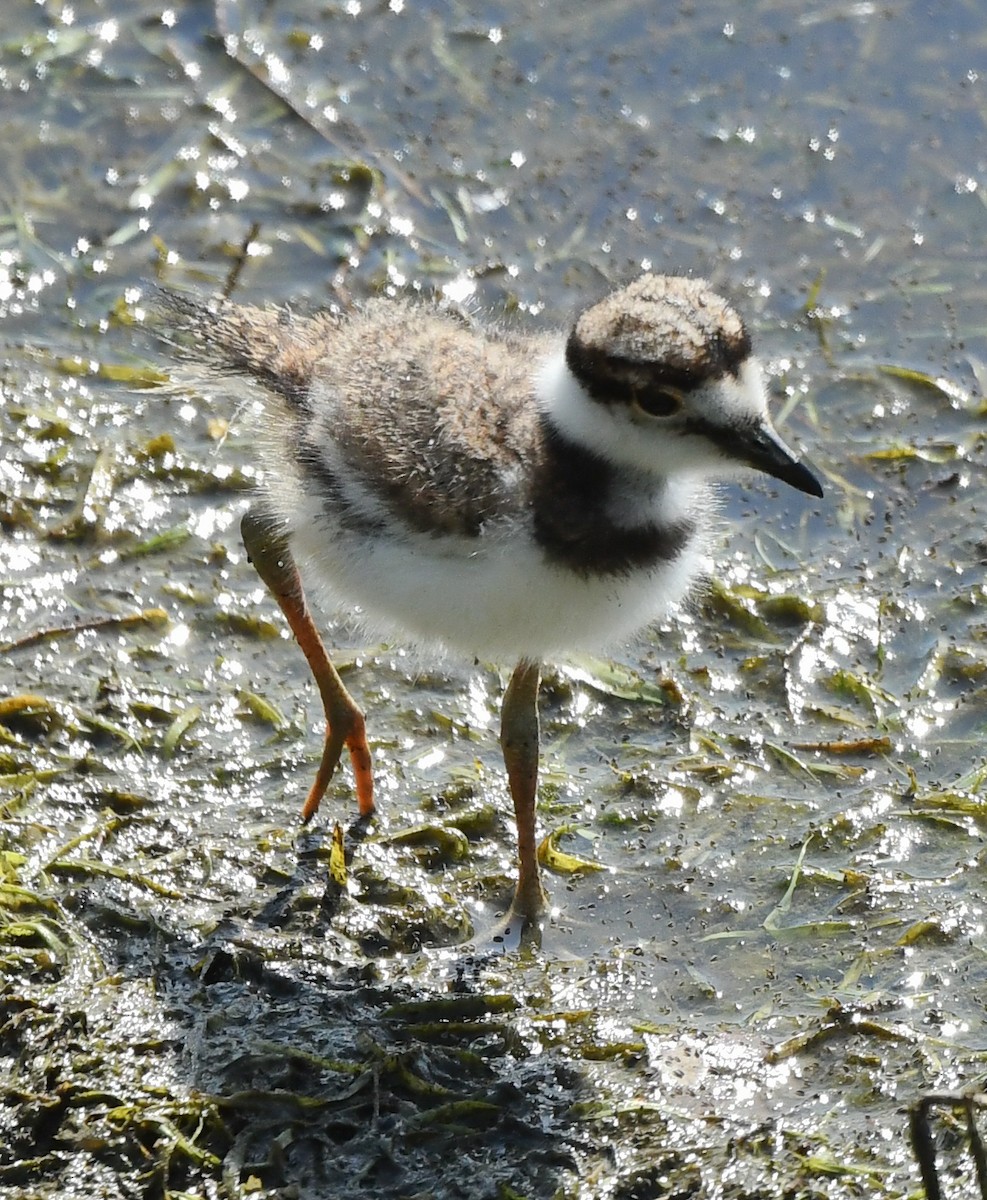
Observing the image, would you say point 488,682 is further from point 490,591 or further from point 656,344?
point 656,344

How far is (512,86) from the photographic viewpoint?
6.54 meters

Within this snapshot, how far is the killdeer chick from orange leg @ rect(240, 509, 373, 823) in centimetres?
24

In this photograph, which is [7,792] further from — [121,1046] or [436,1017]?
[436,1017]

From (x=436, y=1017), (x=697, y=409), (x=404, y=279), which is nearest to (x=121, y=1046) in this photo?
(x=436, y=1017)

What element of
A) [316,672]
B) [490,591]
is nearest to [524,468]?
[490,591]

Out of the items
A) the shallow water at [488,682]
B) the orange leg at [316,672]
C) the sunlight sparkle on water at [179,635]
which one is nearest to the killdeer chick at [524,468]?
the orange leg at [316,672]

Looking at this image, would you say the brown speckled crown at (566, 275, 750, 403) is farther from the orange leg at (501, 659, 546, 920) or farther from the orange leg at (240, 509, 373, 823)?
the orange leg at (240, 509, 373, 823)

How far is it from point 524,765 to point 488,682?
30.3 inches

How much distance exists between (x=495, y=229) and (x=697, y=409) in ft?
9.82

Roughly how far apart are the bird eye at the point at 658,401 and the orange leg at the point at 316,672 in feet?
3.51

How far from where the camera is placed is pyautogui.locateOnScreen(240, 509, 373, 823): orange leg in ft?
12.8

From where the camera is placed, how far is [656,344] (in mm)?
3109

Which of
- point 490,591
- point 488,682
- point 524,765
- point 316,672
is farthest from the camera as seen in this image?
point 488,682

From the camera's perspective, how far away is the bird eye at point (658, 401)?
3.14 metres
